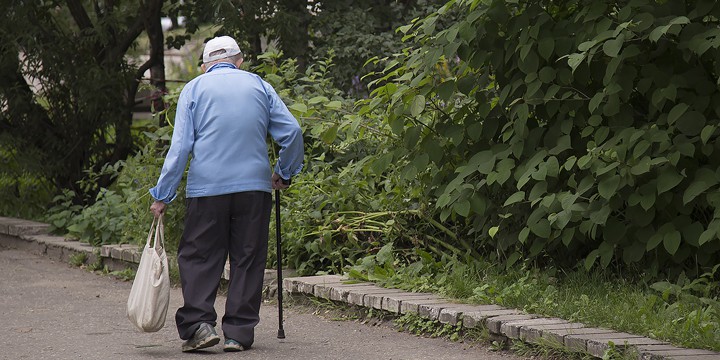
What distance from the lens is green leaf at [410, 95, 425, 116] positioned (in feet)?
24.0

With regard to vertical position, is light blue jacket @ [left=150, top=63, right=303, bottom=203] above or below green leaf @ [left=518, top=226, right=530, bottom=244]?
above

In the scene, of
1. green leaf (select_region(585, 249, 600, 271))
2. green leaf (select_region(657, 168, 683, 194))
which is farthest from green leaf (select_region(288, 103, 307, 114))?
green leaf (select_region(657, 168, 683, 194))

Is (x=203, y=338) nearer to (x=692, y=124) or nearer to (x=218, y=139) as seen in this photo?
(x=218, y=139)

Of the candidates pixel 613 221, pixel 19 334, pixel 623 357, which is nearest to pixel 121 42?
pixel 19 334

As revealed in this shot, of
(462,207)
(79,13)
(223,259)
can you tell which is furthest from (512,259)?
(79,13)

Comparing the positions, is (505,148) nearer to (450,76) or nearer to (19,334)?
(450,76)

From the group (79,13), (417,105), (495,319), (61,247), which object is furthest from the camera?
(79,13)

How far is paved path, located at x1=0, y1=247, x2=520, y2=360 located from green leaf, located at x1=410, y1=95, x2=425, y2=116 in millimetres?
1356

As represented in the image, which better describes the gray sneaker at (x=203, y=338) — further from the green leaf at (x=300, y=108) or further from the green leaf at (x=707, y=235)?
the green leaf at (x=300, y=108)

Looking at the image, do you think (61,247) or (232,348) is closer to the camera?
(232,348)

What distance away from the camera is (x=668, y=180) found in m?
6.43

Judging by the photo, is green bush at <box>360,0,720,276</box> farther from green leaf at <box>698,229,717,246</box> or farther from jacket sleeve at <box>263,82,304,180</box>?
jacket sleeve at <box>263,82,304,180</box>

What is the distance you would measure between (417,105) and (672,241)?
1797mm

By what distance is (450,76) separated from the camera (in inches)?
318
